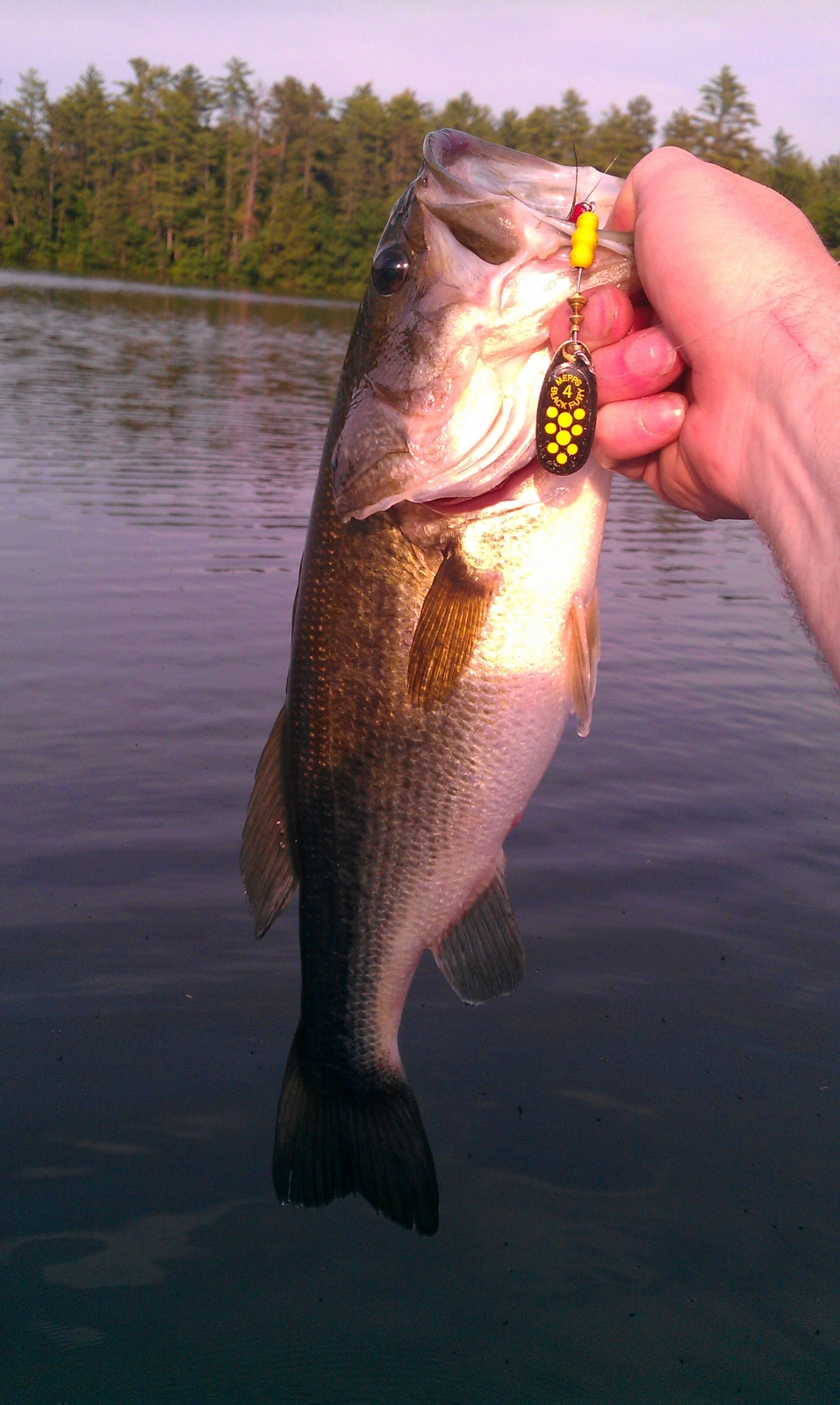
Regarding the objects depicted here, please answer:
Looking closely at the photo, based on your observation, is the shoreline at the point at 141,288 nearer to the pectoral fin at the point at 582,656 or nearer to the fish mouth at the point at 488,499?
the fish mouth at the point at 488,499

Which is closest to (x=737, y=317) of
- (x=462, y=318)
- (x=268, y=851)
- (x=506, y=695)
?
(x=462, y=318)

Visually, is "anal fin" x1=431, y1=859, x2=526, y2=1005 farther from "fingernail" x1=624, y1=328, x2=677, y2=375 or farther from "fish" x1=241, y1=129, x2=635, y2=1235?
"fingernail" x1=624, y1=328, x2=677, y2=375

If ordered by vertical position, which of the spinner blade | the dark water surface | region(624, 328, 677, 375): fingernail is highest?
region(624, 328, 677, 375): fingernail

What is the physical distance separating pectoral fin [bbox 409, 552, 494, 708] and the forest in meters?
89.2

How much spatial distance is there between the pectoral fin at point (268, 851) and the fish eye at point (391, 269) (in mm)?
998

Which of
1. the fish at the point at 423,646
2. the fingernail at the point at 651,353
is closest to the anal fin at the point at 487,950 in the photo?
the fish at the point at 423,646

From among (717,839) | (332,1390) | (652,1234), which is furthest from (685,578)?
(332,1390)

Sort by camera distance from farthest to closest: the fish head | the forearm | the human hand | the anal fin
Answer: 1. the anal fin
2. the fish head
3. the human hand
4. the forearm

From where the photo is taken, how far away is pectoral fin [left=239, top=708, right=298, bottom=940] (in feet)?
9.24

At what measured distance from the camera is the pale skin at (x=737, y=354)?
6.82 feet

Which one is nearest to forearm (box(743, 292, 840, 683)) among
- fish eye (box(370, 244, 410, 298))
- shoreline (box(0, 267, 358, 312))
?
fish eye (box(370, 244, 410, 298))

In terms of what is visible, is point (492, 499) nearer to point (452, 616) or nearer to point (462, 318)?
point (452, 616)

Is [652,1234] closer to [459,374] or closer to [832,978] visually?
[832,978]

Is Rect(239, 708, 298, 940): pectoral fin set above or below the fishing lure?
below
